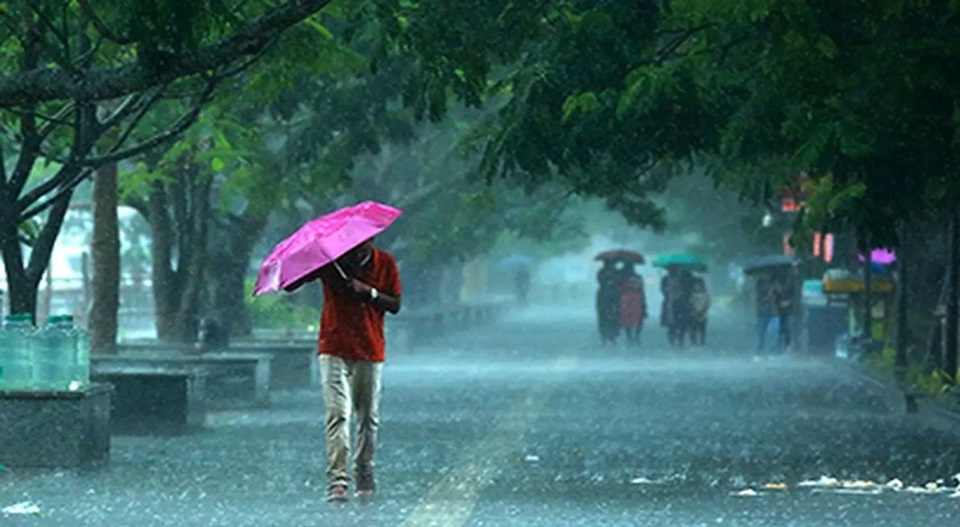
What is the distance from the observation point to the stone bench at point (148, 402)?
22.2 m

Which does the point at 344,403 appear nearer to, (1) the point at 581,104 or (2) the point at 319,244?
(2) the point at 319,244

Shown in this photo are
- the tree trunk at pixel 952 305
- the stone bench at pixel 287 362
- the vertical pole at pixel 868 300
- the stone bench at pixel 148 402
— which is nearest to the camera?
the stone bench at pixel 148 402

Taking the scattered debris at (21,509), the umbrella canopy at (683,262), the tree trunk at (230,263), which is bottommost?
the scattered debris at (21,509)

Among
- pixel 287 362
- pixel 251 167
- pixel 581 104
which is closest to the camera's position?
pixel 581 104

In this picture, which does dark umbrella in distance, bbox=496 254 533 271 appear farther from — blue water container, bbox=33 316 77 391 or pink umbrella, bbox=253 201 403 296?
pink umbrella, bbox=253 201 403 296

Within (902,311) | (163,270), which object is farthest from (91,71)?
(902,311)

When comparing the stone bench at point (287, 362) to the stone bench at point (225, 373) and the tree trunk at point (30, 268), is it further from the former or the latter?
the tree trunk at point (30, 268)

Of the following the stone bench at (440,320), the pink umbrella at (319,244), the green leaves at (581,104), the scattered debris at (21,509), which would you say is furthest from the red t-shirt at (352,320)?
the stone bench at (440,320)

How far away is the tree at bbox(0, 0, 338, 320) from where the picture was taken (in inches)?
543

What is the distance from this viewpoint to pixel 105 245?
88.4ft

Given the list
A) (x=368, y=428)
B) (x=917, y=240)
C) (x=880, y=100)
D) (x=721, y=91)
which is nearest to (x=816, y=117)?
(x=880, y=100)

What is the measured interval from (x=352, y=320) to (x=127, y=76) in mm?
→ 2071

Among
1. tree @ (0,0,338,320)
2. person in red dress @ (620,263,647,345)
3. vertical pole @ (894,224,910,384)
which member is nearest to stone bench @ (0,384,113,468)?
tree @ (0,0,338,320)

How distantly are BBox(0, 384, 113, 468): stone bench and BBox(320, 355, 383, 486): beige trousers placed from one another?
3707mm
